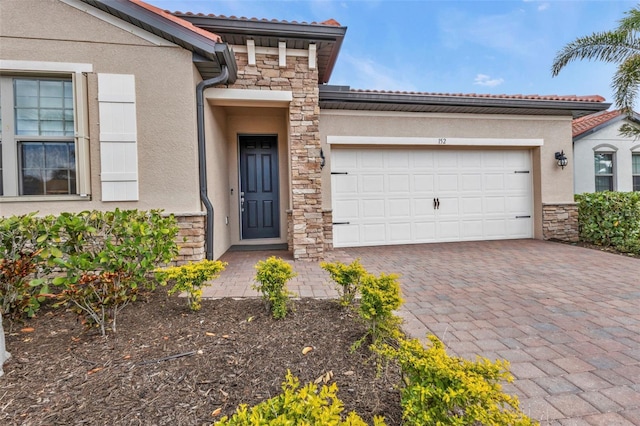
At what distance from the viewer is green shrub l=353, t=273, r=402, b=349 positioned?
218 cm

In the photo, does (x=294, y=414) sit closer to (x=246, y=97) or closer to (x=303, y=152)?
(x=303, y=152)

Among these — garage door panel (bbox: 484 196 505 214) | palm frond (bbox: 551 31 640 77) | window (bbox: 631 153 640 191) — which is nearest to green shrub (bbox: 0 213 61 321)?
garage door panel (bbox: 484 196 505 214)

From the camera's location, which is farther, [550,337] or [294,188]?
[294,188]

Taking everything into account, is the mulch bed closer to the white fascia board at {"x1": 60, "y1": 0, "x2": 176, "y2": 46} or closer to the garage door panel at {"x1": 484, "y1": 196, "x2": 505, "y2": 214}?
the white fascia board at {"x1": 60, "y1": 0, "x2": 176, "y2": 46}

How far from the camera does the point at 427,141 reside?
6699mm

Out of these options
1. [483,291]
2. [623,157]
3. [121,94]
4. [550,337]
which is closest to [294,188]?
[121,94]

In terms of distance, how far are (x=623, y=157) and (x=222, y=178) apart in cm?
1175

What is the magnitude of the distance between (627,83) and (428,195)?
467 cm


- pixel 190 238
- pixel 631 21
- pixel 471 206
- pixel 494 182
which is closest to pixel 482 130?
pixel 494 182

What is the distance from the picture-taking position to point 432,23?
9578 mm

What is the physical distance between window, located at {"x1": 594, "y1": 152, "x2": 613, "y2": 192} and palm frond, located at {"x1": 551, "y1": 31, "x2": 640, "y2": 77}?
3.62 meters

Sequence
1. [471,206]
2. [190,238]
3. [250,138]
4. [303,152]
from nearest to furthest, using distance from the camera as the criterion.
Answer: [190,238] < [303,152] < [250,138] < [471,206]

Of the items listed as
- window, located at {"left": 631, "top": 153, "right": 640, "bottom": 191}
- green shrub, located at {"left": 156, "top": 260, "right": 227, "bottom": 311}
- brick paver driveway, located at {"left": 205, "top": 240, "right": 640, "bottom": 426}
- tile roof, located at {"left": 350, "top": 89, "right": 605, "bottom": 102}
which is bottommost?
brick paver driveway, located at {"left": 205, "top": 240, "right": 640, "bottom": 426}

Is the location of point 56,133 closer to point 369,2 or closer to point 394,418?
point 394,418
